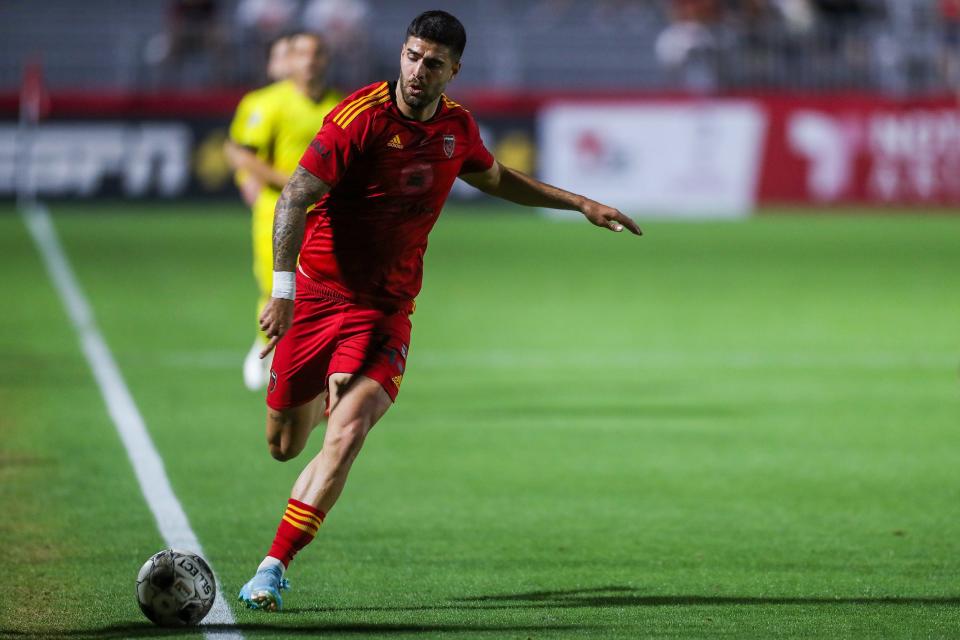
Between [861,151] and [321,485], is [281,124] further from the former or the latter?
[861,151]

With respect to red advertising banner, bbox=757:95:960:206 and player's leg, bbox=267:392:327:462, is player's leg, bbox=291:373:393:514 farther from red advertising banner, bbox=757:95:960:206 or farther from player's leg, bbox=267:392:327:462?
red advertising banner, bbox=757:95:960:206

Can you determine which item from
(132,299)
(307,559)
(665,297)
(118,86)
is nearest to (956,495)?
(307,559)

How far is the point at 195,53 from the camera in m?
29.6

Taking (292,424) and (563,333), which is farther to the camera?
(563,333)

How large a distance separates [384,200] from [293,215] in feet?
1.91

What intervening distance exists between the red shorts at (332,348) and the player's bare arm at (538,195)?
77cm

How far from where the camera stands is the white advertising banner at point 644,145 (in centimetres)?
2884

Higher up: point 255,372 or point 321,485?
point 321,485

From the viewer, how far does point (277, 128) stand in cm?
1123

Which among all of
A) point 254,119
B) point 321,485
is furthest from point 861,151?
point 321,485

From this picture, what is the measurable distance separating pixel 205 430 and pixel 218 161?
18448 millimetres

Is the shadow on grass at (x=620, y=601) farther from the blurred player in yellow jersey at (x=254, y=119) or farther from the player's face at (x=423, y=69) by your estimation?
the blurred player in yellow jersey at (x=254, y=119)

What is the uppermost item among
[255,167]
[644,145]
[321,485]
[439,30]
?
[439,30]

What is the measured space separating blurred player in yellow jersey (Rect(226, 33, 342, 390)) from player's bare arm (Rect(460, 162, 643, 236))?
3886mm
